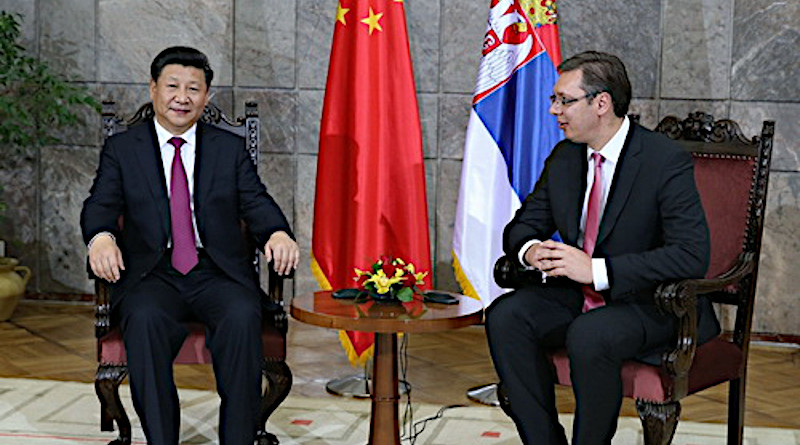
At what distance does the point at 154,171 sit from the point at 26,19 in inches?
120

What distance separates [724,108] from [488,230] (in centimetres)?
173

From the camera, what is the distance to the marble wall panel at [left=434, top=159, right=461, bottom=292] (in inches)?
245

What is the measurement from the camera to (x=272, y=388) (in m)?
3.84

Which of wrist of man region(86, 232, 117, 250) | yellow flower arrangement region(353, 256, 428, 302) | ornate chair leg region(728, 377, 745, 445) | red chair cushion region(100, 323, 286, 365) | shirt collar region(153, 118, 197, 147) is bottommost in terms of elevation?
ornate chair leg region(728, 377, 745, 445)

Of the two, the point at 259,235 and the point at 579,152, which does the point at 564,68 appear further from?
the point at 259,235

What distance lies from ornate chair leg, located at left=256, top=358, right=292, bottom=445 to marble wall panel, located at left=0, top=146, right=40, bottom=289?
10.5 ft

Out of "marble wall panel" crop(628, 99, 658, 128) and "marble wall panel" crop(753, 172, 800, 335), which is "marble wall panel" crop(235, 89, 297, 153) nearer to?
"marble wall panel" crop(628, 99, 658, 128)

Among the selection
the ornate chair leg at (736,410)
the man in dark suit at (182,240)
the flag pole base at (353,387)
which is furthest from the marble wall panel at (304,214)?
the ornate chair leg at (736,410)

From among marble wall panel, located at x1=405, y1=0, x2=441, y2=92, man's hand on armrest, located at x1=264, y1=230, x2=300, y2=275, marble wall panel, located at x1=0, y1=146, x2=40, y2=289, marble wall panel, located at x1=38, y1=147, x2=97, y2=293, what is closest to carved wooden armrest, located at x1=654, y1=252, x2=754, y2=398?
man's hand on armrest, located at x1=264, y1=230, x2=300, y2=275

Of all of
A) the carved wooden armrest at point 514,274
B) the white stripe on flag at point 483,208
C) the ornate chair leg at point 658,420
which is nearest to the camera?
the ornate chair leg at point 658,420

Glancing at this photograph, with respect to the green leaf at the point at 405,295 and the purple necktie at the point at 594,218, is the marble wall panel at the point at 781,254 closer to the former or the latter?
the purple necktie at the point at 594,218

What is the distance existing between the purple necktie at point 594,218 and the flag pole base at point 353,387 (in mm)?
1292

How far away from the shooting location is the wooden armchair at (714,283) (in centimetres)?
329

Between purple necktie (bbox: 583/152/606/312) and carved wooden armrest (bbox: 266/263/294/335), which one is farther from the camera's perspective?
carved wooden armrest (bbox: 266/263/294/335)
